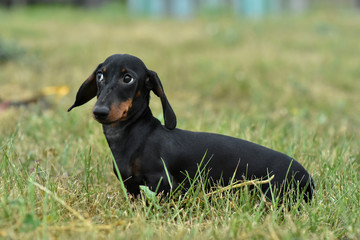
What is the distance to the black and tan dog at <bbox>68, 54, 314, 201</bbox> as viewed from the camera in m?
2.59

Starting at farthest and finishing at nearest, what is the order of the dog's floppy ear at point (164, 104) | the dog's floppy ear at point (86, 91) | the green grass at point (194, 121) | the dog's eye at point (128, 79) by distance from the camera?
the dog's floppy ear at point (86, 91) → the dog's floppy ear at point (164, 104) → the dog's eye at point (128, 79) → the green grass at point (194, 121)

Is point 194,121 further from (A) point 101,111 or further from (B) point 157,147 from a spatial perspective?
(A) point 101,111

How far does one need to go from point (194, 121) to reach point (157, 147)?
195cm

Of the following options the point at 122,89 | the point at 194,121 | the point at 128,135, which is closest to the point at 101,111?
the point at 122,89

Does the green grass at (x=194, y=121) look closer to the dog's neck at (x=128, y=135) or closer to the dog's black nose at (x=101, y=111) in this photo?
the dog's neck at (x=128, y=135)

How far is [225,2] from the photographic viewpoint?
1989 cm

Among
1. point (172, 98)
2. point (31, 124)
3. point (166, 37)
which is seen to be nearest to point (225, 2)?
point (166, 37)

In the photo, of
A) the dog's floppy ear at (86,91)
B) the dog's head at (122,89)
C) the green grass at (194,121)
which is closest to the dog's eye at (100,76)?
the dog's head at (122,89)

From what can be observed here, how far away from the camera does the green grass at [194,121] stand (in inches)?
91.5

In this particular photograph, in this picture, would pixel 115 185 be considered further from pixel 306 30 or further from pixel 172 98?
pixel 306 30

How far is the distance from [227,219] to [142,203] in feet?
1.64

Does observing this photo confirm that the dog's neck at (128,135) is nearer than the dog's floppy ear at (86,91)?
Yes

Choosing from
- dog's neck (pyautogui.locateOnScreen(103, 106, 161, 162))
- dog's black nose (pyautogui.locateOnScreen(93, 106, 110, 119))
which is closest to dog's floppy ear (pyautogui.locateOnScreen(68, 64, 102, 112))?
dog's neck (pyautogui.locateOnScreen(103, 106, 161, 162))

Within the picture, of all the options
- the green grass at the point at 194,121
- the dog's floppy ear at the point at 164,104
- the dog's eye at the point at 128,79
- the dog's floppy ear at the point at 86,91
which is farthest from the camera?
the dog's floppy ear at the point at 86,91
